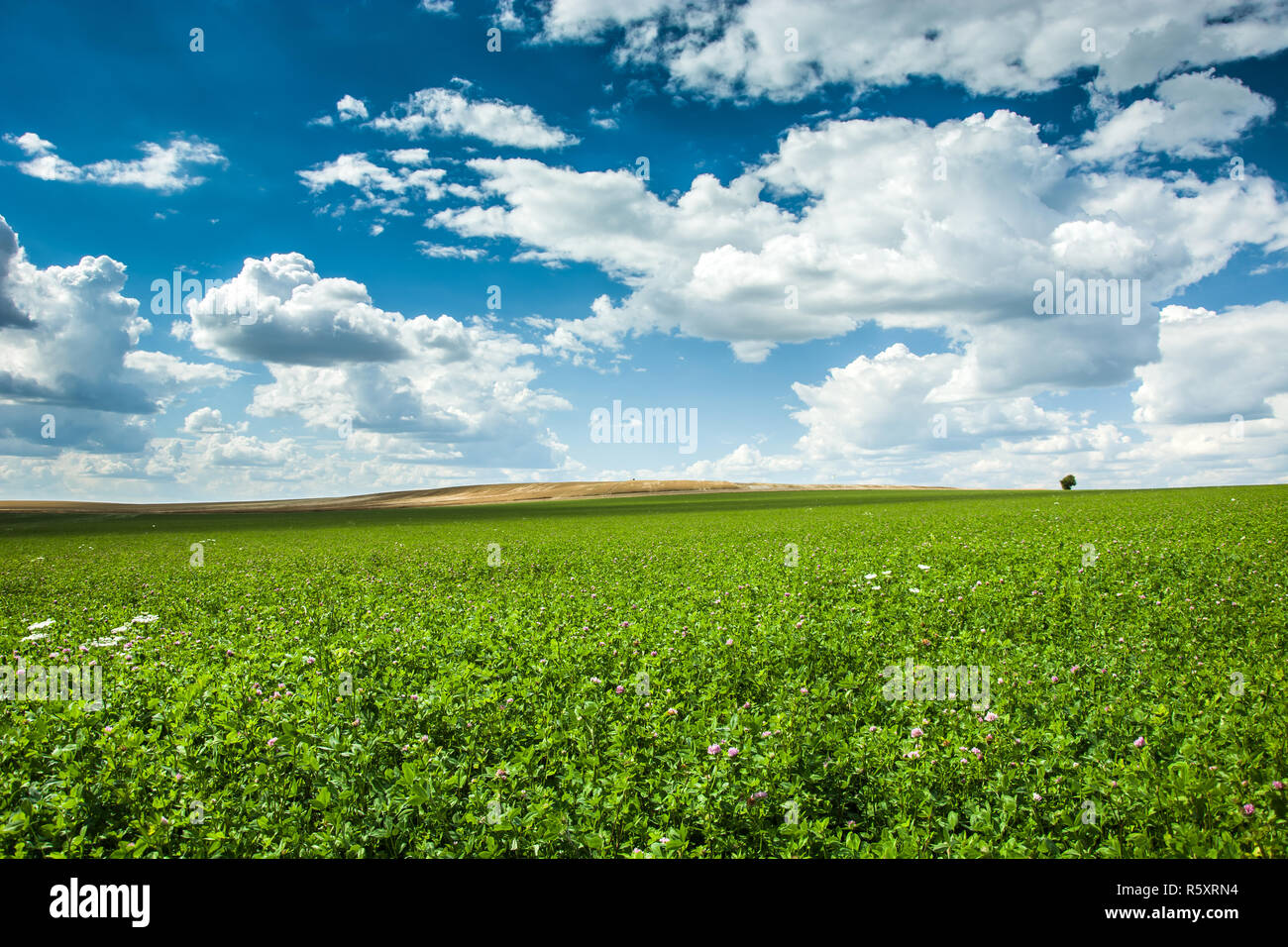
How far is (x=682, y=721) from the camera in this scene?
7855mm

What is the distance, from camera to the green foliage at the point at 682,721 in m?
5.55

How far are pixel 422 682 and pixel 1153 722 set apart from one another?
364 inches

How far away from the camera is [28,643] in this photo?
12852 millimetres

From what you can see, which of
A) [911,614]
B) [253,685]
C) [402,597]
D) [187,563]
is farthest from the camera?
[187,563]

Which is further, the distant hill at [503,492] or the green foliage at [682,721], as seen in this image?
the distant hill at [503,492]

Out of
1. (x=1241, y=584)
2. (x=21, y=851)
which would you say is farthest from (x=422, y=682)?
(x=1241, y=584)

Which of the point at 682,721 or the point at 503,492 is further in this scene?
the point at 503,492

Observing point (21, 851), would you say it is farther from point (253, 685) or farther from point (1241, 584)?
point (1241, 584)

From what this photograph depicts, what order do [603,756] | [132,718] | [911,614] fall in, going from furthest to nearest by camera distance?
[911,614] → [132,718] → [603,756]

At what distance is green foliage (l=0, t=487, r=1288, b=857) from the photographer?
5.55 metres

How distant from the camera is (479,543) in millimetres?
31734

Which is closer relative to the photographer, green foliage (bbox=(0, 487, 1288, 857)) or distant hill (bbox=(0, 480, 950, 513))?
green foliage (bbox=(0, 487, 1288, 857))
